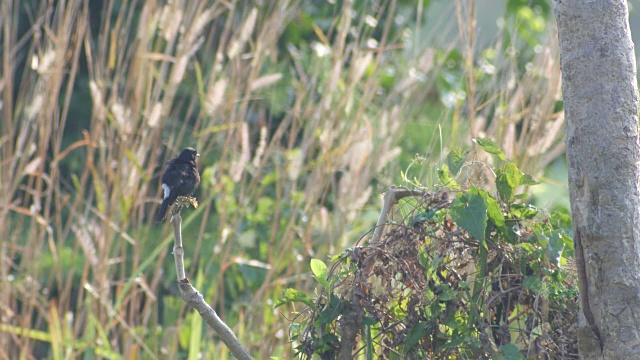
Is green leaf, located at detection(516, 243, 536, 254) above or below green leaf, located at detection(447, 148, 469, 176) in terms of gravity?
below

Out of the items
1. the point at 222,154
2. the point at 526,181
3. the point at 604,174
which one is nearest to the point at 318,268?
the point at 526,181

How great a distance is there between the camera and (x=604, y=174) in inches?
50.8

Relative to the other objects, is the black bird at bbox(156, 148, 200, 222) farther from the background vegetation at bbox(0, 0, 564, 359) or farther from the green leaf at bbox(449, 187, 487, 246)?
the green leaf at bbox(449, 187, 487, 246)

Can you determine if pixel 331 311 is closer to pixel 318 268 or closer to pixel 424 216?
pixel 318 268

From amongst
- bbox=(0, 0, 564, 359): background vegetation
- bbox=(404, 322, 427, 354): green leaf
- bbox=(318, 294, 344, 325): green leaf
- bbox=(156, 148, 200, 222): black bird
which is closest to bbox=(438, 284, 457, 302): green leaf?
bbox=(404, 322, 427, 354): green leaf

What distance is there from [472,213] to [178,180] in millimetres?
1015

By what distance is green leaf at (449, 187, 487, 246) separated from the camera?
134 centimetres

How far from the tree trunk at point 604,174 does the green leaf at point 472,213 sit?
0.15 metres

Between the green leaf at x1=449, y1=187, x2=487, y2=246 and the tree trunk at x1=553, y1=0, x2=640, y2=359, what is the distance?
146 mm

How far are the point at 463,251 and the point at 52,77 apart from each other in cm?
184

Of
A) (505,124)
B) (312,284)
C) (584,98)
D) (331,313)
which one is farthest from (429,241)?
(312,284)

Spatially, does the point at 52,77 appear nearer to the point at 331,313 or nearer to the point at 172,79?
the point at 172,79

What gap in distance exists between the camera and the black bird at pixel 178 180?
213 centimetres

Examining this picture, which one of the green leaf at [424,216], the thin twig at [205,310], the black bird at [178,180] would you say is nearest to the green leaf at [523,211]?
the green leaf at [424,216]
